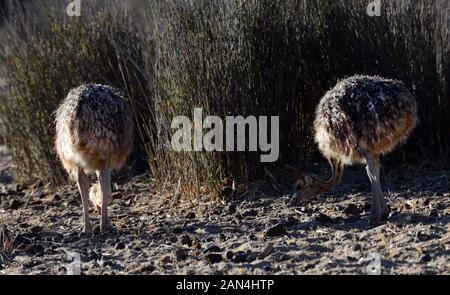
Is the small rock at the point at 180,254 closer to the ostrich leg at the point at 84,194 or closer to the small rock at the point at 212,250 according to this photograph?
the small rock at the point at 212,250

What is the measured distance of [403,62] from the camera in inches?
264

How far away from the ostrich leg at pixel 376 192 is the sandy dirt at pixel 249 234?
0.08 meters

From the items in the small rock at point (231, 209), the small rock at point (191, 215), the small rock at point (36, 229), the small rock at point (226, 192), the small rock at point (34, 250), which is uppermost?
the small rock at point (226, 192)

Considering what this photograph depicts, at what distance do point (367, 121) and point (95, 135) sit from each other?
1700 mm

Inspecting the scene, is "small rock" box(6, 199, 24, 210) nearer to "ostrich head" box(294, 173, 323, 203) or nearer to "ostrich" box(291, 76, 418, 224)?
"ostrich head" box(294, 173, 323, 203)

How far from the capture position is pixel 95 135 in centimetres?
573

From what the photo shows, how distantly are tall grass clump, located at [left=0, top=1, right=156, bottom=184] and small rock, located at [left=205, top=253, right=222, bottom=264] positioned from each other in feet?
8.75

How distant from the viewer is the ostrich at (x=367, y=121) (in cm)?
533

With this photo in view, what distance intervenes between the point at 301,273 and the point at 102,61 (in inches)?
143

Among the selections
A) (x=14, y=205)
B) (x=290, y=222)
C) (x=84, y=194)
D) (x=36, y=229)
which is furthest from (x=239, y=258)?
(x=14, y=205)

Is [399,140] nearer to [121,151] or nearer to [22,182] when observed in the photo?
[121,151]

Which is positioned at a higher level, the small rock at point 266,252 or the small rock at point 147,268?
the small rock at point 266,252

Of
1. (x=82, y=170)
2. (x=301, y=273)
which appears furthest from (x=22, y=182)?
(x=301, y=273)

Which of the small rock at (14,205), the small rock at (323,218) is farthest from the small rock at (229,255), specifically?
the small rock at (14,205)
